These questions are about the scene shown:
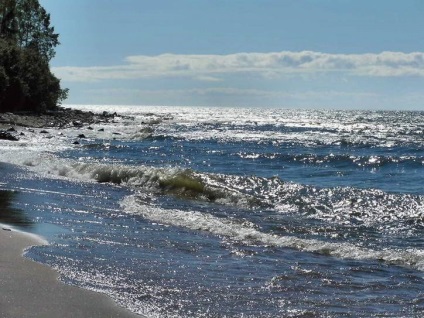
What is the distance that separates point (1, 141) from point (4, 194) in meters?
18.6

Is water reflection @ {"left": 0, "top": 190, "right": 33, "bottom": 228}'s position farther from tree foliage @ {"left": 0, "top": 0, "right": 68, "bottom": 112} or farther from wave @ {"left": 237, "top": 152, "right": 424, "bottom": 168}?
tree foliage @ {"left": 0, "top": 0, "right": 68, "bottom": 112}

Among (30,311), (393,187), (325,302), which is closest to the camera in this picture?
(30,311)

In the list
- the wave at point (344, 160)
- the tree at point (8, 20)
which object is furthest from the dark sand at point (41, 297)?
the tree at point (8, 20)

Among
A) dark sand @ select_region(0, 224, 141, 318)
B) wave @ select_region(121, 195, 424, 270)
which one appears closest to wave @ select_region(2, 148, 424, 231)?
wave @ select_region(121, 195, 424, 270)

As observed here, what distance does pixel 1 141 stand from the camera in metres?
33.0

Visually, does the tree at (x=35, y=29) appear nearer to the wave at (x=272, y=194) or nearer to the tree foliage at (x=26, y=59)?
the tree foliage at (x=26, y=59)

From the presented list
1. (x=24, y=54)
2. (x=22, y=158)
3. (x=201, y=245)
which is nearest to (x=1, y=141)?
(x=22, y=158)

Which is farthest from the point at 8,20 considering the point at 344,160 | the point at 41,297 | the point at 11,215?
the point at 41,297

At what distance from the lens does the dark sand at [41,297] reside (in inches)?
238

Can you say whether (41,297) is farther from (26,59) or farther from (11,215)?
(26,59)

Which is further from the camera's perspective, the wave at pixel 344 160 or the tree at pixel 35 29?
the tree at pixel 35 29

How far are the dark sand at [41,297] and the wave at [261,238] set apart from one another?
4500 millimetres

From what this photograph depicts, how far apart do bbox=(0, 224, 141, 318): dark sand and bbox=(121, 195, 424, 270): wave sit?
4.50m

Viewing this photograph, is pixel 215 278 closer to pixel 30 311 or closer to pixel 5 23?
pixel 30 311
